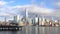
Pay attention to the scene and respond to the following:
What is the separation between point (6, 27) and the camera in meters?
186

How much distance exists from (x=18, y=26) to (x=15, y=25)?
12.4 ft

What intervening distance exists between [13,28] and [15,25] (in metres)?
4.15

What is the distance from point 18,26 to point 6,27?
13828mm

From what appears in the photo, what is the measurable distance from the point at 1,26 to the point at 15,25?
13.5 meters

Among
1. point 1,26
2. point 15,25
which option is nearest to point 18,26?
point 15,25

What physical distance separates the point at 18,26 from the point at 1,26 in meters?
16.9

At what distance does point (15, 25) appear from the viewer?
192 m

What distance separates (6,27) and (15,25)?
33.8 ft

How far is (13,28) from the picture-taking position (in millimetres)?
189500

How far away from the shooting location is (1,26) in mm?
187875

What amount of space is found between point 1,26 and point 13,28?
11391 millimetres

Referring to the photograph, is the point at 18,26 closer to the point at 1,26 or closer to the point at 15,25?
the point at 15,25
